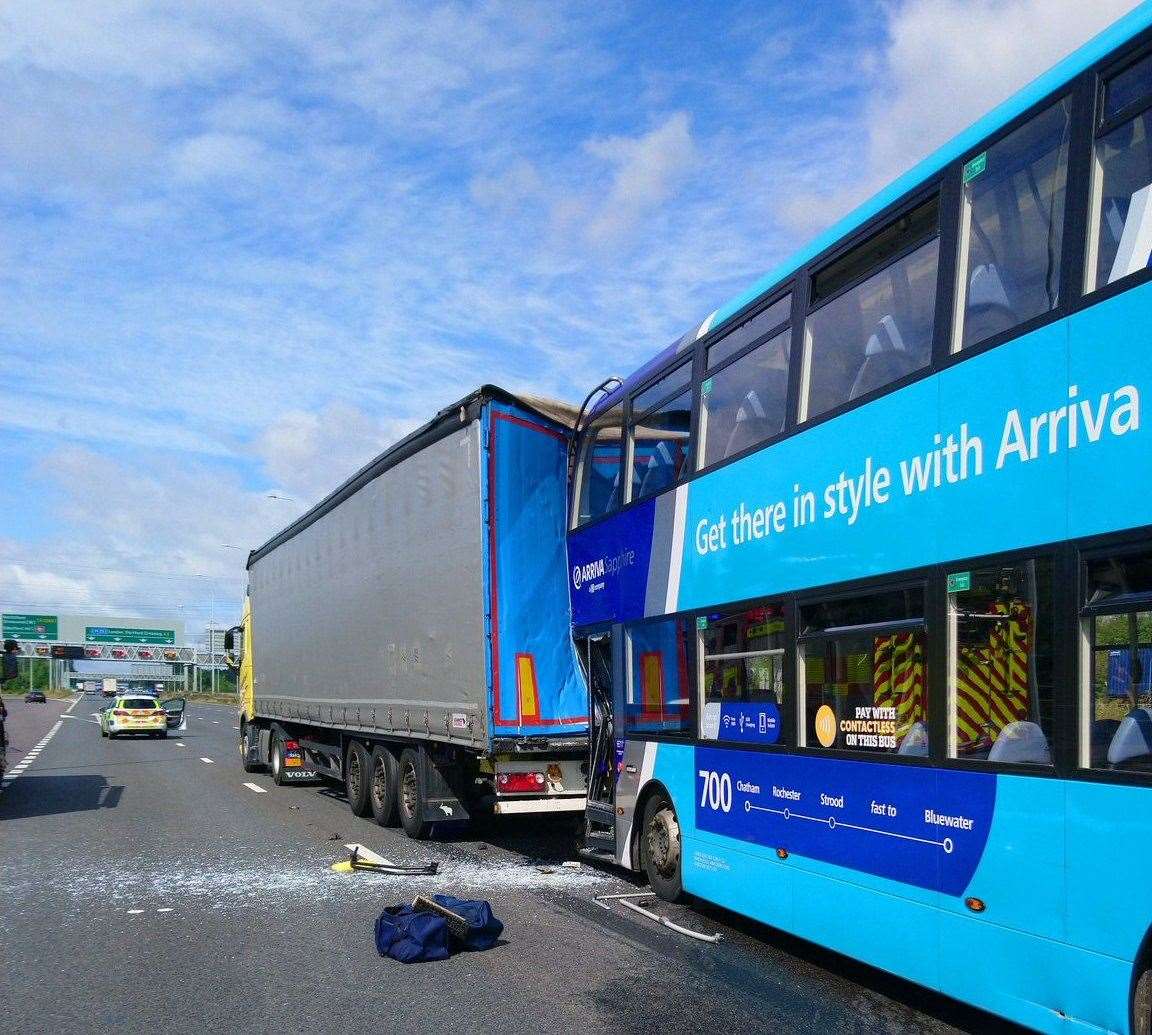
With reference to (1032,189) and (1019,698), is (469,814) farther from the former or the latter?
(1032,189)

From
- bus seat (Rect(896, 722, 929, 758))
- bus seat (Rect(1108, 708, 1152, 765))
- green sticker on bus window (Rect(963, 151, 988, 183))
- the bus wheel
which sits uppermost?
green sticker on bus window (Rect(963, 151, 988, 183))

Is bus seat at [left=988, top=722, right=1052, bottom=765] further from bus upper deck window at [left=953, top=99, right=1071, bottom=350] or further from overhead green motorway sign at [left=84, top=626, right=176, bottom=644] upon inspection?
overhead green motorway sign at [left=84, top=626, right=176, bottom=644]

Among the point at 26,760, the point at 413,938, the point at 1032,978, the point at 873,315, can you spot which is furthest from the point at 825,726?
the point at 26,760

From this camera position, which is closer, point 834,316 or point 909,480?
point 909,480

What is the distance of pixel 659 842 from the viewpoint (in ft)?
30.0

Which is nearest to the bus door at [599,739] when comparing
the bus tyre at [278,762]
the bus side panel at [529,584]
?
the bus side panel at [529,584]

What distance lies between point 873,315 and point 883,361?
35cm

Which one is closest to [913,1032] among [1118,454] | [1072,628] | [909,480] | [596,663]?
[1072,628]

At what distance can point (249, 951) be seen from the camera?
766cm

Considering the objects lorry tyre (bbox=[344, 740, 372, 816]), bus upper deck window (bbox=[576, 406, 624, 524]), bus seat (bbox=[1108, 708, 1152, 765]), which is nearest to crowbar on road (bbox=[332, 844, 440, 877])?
bus upper deck window (bbox=[576, 406, 624, 524])

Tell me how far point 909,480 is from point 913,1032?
8.81 ft

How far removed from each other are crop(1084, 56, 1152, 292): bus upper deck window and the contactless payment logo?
2838 millimetres

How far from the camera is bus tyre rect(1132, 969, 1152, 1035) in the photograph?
14.5 ft

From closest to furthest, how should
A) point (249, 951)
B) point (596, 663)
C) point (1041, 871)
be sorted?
point (1041, 871) < point (249, 951) < point (596, 663)
